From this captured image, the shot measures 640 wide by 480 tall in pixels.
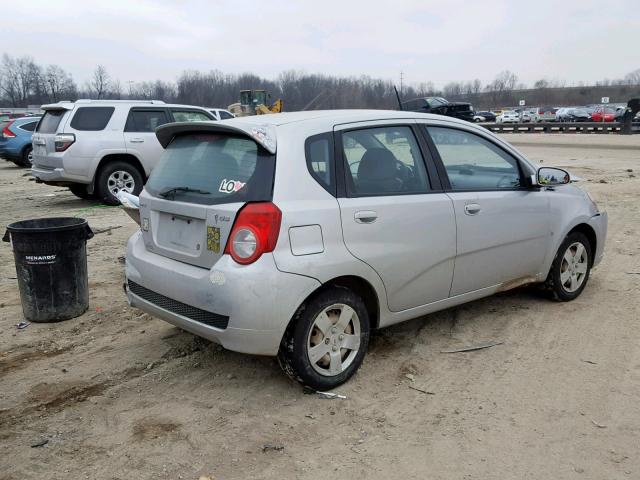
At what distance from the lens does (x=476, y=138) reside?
4.82 metres

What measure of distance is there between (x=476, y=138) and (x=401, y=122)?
841 mm

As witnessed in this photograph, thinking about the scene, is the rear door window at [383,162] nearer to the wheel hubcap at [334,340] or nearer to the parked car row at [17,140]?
the wheel hubcap at [334,340]

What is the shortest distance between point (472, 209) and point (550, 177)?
1031mm

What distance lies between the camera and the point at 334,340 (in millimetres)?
3777

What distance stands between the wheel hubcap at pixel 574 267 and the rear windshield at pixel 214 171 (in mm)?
3178

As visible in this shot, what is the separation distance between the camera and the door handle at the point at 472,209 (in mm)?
4425

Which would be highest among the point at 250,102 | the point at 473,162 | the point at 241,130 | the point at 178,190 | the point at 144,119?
the point at 250,102

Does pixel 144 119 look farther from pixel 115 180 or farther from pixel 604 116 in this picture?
pixel 604 116

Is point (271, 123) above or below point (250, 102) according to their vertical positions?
below

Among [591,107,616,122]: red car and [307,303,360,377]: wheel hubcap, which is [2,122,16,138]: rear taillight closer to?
[307,303,360,377]: wheel hubcap

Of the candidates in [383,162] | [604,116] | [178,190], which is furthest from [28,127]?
[604,116]

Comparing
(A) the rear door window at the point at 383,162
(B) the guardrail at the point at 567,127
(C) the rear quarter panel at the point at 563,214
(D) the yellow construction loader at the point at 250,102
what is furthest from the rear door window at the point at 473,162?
(B) the guardrail at the point at 567,127

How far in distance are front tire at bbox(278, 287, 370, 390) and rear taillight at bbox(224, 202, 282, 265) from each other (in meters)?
0.47

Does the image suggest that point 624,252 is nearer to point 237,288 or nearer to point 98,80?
point 237,288
